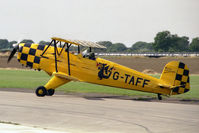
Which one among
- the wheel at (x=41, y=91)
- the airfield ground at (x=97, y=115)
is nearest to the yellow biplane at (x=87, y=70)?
the wheel at (x=41, y=91)

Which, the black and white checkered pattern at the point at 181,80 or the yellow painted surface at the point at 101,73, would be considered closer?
the black and white checkered pattern at the point at 181,80

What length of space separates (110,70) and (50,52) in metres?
3.28

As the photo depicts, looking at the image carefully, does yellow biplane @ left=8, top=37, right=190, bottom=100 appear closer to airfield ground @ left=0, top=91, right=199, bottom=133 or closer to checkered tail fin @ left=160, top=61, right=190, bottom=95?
checkered tail fin @ left=160, top=61, right=190, bottom=95

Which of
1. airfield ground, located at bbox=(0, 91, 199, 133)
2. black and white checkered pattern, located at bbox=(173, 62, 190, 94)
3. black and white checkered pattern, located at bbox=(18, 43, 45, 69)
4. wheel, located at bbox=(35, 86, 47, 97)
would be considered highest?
black and white checkered pattern, located at bbox=(18, 43, 45, 69)

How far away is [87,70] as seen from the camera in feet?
60.0

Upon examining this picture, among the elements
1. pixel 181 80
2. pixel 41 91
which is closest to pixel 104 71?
pixel 41 91

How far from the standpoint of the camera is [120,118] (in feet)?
39.6

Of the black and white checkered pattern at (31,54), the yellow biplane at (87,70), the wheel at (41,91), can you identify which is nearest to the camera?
the yellow biplane at (87,70)

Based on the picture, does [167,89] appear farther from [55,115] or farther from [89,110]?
[55,115]

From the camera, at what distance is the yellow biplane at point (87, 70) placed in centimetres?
1723

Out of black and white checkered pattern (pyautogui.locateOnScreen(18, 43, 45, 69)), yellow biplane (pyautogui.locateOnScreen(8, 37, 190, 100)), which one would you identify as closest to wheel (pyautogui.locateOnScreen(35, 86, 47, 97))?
yellow biplane (pyautogui.locateOnScreen(8, 37, 190, 100))

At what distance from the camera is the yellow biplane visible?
17.2 metres

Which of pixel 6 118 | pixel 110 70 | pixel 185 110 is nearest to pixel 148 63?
pixel 110 70

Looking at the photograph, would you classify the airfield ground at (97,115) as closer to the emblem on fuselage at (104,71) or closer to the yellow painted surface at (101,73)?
the yellow painted surface at (101,73)
